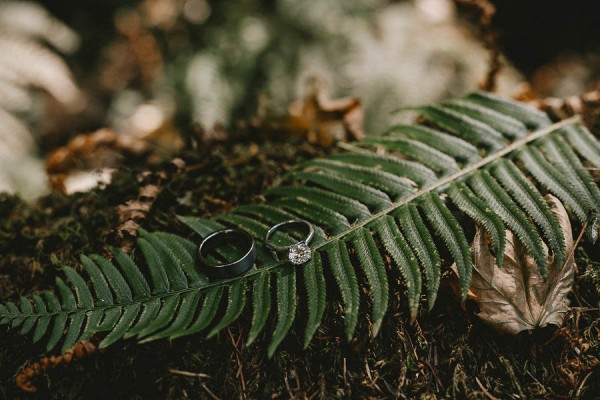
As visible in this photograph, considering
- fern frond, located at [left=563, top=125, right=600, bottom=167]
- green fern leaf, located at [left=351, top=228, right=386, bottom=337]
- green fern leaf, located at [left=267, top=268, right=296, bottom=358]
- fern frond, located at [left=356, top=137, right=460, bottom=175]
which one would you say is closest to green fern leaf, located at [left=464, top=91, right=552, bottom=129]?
fern frond, located at [left=563, top=125, right=600, bottom=167]

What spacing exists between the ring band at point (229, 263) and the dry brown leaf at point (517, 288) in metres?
0.97

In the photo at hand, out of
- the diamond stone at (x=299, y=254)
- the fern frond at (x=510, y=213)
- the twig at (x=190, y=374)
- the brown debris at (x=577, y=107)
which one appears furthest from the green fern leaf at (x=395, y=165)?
the twig at (x=190, y=374)

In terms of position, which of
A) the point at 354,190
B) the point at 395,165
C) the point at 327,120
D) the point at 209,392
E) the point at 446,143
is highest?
the point at 327,120

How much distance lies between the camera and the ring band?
72.2 inches

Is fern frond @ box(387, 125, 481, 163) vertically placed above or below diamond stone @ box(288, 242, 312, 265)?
above

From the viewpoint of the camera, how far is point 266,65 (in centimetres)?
474

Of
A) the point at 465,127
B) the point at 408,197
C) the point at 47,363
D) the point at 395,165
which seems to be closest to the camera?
the point at 47,363

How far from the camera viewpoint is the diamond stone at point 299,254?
1865 mm

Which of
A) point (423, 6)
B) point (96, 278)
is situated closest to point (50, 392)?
point (96, 278)

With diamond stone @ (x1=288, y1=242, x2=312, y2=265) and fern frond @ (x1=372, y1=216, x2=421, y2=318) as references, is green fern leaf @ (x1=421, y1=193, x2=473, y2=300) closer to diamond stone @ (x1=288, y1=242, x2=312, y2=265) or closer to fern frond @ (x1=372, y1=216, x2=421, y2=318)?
fern frond @ (x1=372, y1=216, x2=421, y2=318)

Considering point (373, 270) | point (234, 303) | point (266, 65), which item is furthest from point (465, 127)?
point (266, 65)

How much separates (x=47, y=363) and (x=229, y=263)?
29.6 inches

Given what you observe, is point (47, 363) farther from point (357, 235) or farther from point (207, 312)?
point (357, 235)

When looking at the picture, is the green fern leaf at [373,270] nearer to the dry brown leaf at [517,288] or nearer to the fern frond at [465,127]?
the dry brown leaf at [517,288]
